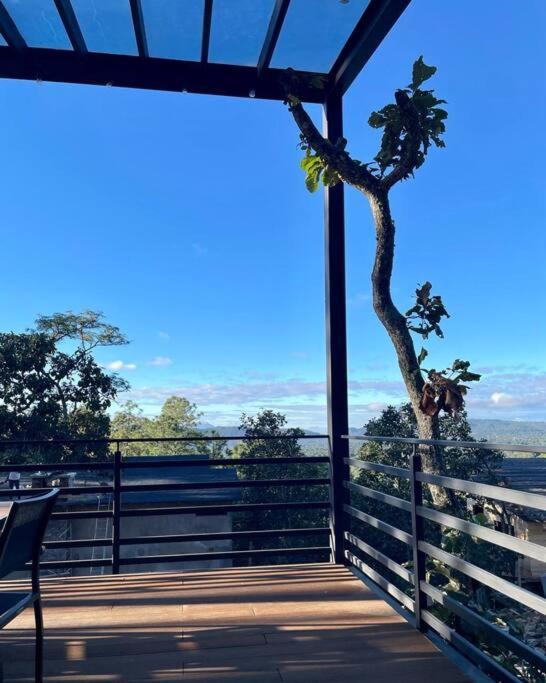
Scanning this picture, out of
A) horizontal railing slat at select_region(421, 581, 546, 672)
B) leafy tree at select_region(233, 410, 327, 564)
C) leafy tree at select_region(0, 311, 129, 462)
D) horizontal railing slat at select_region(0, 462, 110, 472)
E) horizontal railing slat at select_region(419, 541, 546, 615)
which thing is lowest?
leafy tree at select_region(233, 410, 327, 564)

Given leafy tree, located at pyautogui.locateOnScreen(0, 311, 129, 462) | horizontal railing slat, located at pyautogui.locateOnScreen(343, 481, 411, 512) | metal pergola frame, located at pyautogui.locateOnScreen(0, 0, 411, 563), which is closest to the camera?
horizontal railing slat, located at pyautogui.locateOnScreen(343, 481, 411, 512)

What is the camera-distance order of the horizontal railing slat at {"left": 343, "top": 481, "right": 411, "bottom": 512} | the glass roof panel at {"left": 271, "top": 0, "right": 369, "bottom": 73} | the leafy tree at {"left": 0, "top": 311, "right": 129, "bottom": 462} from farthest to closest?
1. the leafy tree at {"left": 0, "top": 311, "right": 129, "bottom": 462}
2. the glass roof panel at {"left": 271, "top": 0, "right": 369, "bottom": 73}
3. the horizontal railing slat at {"left": 343, "top": 481, "right": 411, "bottom": 512}

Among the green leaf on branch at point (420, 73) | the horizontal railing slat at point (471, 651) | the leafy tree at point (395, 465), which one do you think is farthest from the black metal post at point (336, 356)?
the leafy tree at point (395, 465)

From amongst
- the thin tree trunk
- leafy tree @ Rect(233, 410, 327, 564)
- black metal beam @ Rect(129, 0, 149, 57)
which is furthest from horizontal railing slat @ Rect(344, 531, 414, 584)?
leafy tree @ Rect(233, 410, 327, 564)

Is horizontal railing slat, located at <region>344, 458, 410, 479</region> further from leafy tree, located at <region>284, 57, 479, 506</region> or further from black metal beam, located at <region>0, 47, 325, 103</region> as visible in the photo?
black metal beam, located at <region>0, 47, 325, 103</region>

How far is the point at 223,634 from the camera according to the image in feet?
8.02

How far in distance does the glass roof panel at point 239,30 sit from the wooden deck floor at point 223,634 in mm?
3238

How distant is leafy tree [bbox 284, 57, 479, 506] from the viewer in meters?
4.57

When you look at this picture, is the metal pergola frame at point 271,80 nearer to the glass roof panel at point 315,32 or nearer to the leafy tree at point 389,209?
the glass roof panel at point 315,32

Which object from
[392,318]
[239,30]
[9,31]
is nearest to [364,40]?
[239,30]

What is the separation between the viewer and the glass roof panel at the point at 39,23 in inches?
122

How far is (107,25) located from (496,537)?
3.37 meters

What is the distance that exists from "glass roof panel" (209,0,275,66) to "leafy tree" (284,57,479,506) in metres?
0.69

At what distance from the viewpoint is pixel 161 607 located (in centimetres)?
283
